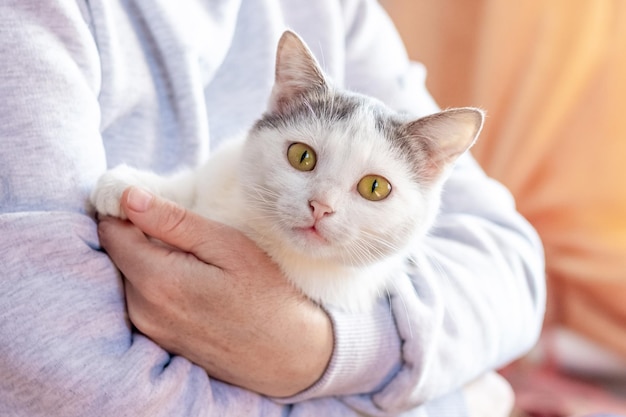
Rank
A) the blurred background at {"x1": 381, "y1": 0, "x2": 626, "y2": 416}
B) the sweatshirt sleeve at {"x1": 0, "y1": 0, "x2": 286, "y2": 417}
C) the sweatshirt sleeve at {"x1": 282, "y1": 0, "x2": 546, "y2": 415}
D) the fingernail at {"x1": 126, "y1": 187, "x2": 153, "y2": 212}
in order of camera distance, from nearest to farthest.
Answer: the sweatshirt sleeve at {"x1": 0, "y1": 0, "x2": 286, "y2": 417} < the fingernail at {"x1": 126, "y1": 187, "x2": 153, "y2": 212} < the sweatshirt sleeve at {"x1": 282, "y1": 0, "x2": 546, "y2": 415} < the blurred background at {"x1": 381, "y1": 0, "x2": 626, "y2": 416}

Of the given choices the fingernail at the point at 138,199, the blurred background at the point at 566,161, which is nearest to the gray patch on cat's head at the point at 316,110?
the fingernail at the point at 138,199

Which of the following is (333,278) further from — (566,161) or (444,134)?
(566,161)

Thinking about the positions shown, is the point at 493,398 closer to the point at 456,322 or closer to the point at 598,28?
the point at 456,322

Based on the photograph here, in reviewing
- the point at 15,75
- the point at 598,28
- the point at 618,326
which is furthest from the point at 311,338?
the point at 598,28

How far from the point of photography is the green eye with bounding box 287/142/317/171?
90 centimetres

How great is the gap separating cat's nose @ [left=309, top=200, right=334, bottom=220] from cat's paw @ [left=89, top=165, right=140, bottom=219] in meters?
0.27

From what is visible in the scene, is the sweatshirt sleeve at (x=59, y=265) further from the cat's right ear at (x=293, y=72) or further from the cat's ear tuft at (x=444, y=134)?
the cat's ear tuft at (x=444, y=134)

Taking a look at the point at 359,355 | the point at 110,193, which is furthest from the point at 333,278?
the point at 110,193

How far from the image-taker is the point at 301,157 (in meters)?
0.91

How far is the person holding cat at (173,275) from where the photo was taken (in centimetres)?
80

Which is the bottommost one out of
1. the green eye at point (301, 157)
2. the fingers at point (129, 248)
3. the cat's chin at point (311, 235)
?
the fingers at point (129, 248)

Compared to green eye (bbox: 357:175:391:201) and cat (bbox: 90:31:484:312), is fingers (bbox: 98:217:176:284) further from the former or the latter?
green eye (bbox: 357:175:391:201)

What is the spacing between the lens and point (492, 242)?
1.26 m

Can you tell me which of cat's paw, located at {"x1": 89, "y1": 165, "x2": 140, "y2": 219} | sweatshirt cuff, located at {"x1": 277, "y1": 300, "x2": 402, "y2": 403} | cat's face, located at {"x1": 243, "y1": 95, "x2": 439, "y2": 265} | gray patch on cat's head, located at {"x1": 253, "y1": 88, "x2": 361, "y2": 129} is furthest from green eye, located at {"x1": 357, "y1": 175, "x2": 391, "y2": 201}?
cat's paw, located at {"x1": 89, "y1": 165, "x2": 140, "y2": 219}
